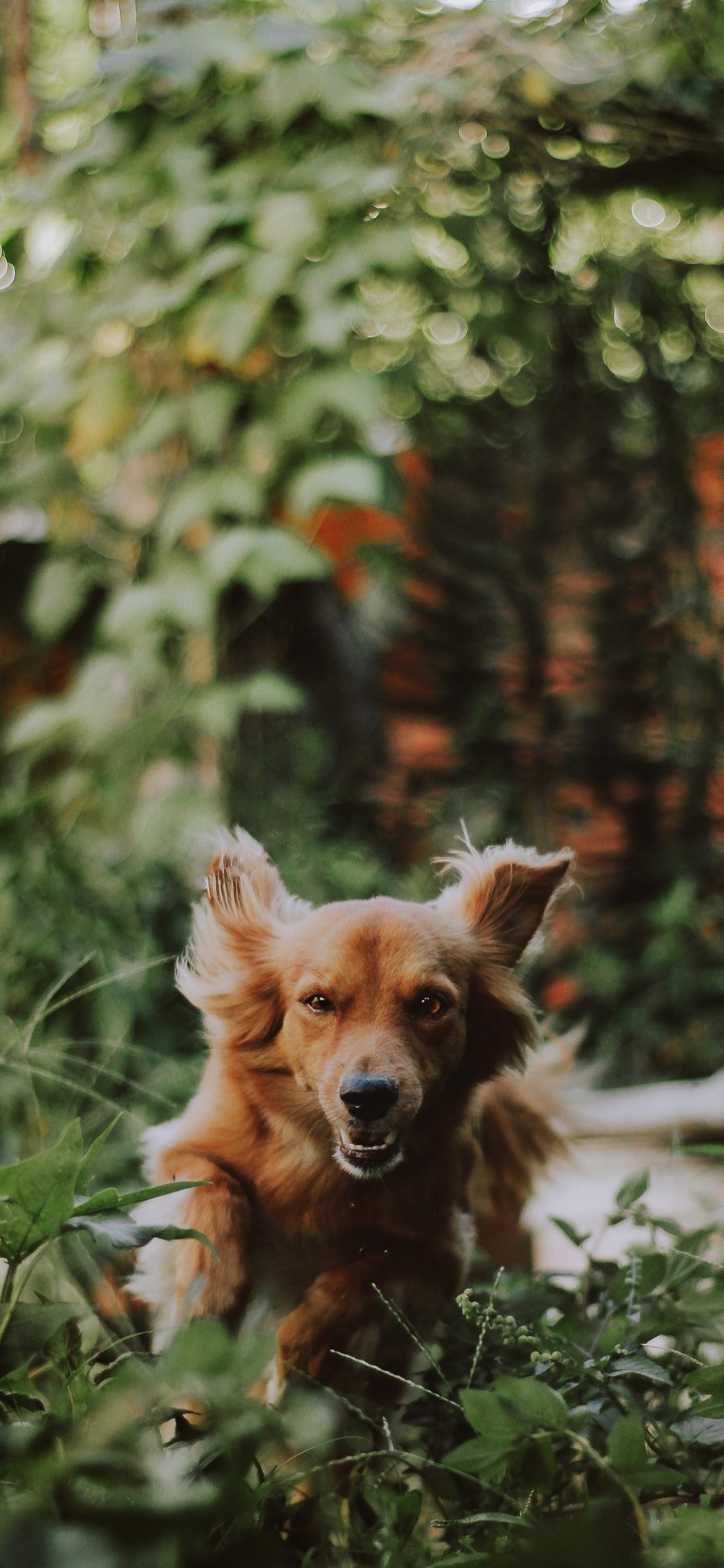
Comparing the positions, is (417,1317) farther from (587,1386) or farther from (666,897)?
(666,897)

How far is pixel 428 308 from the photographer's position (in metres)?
1.93

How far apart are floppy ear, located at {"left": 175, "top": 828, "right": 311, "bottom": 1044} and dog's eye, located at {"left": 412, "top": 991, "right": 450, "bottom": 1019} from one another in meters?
0.11

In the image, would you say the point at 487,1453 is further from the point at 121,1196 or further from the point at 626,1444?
the point at 121,1196

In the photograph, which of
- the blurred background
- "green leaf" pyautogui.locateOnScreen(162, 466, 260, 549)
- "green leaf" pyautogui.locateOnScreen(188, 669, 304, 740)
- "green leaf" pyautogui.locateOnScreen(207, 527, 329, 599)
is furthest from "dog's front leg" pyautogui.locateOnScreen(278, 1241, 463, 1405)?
"green leaf" pyautogui.locateOnScreen(162, 466, 260, 549)

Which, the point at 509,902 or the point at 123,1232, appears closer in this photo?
the point at 123,1232

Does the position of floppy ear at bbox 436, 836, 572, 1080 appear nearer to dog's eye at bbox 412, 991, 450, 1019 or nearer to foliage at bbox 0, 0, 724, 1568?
dog's eye at bbox 412, 991, 450, 1019

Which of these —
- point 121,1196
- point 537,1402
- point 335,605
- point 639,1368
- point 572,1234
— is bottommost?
point 335,605

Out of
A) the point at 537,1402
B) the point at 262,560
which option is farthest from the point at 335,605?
the point at 537,1402

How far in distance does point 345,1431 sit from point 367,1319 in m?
0.08

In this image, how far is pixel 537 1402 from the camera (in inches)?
24.9

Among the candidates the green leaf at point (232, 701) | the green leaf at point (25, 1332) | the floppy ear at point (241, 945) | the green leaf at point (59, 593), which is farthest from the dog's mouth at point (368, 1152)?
the green leaf at point (59, 593)

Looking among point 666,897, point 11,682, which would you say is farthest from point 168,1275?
point 666,897

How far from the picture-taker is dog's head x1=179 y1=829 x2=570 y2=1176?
0.73 m

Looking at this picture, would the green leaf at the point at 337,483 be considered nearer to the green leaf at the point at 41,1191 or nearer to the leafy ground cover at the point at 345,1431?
the leafy ground cover at the point at 345,1431
